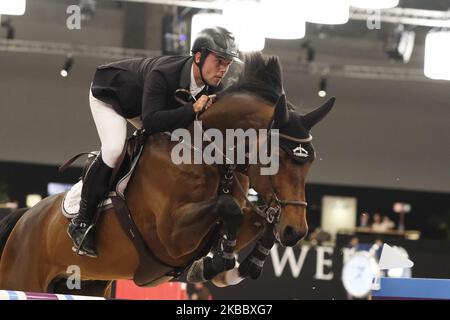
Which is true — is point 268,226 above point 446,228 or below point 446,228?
above

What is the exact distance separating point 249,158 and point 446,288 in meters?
1.13

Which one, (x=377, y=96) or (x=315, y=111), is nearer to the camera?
(x=315, y=111)

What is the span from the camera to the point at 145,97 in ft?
12.1

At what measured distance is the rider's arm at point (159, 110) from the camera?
3572 millimetres

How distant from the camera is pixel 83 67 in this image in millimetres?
14047

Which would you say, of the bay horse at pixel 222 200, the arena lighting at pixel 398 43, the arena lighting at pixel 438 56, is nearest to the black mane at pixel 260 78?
the bay horse at pixel 222 200

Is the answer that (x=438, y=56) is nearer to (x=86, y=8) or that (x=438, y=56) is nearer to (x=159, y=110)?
(x=159, y=110)

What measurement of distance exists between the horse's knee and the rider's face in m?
0.59

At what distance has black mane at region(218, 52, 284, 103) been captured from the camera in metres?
3.83

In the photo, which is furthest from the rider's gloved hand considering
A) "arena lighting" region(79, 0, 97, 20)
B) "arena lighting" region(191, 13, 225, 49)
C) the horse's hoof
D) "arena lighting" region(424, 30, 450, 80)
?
"arena lighting" region(79, 0, 97, 20)

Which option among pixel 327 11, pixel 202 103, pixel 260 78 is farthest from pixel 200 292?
pixel 202 103

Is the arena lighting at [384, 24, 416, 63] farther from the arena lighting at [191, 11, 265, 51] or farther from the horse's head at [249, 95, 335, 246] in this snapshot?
the horse's head at [249, 95, 335, 246]
